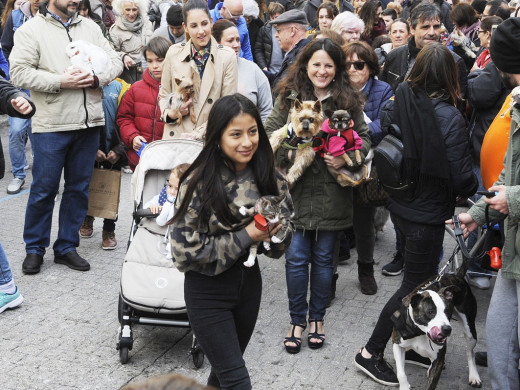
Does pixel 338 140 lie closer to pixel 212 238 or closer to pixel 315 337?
pixel 315 337

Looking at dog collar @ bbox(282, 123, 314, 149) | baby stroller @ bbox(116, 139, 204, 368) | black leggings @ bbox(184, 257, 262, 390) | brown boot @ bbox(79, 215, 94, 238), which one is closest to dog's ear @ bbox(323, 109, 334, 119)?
dog collar @ bbox(282, 123, 314, 149)

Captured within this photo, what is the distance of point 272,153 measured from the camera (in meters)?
3.65

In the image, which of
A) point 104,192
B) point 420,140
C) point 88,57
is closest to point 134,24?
point 104,192

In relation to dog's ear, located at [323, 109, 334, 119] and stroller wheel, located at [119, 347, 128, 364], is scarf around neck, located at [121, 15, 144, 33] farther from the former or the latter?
stroller wheel, located at [119, 347, 128, 364]

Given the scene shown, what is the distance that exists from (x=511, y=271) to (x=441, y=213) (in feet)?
2.86

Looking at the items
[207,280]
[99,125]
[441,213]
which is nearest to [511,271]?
[441,213]

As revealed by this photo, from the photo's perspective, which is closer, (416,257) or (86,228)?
(416,257)

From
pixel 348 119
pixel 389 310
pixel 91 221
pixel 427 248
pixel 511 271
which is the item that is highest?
pixel 348 119

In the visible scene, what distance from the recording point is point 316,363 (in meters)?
4.90

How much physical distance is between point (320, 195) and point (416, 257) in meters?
0.86

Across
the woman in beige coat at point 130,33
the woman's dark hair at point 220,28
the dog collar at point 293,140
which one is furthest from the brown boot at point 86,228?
the woman in beige coat at point 130,33

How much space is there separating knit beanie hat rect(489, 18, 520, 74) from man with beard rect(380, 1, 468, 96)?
2.65 metres

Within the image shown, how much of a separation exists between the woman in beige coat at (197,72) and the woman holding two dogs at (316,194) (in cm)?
79

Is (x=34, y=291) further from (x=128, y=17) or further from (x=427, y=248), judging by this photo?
(x=128, y=17)
